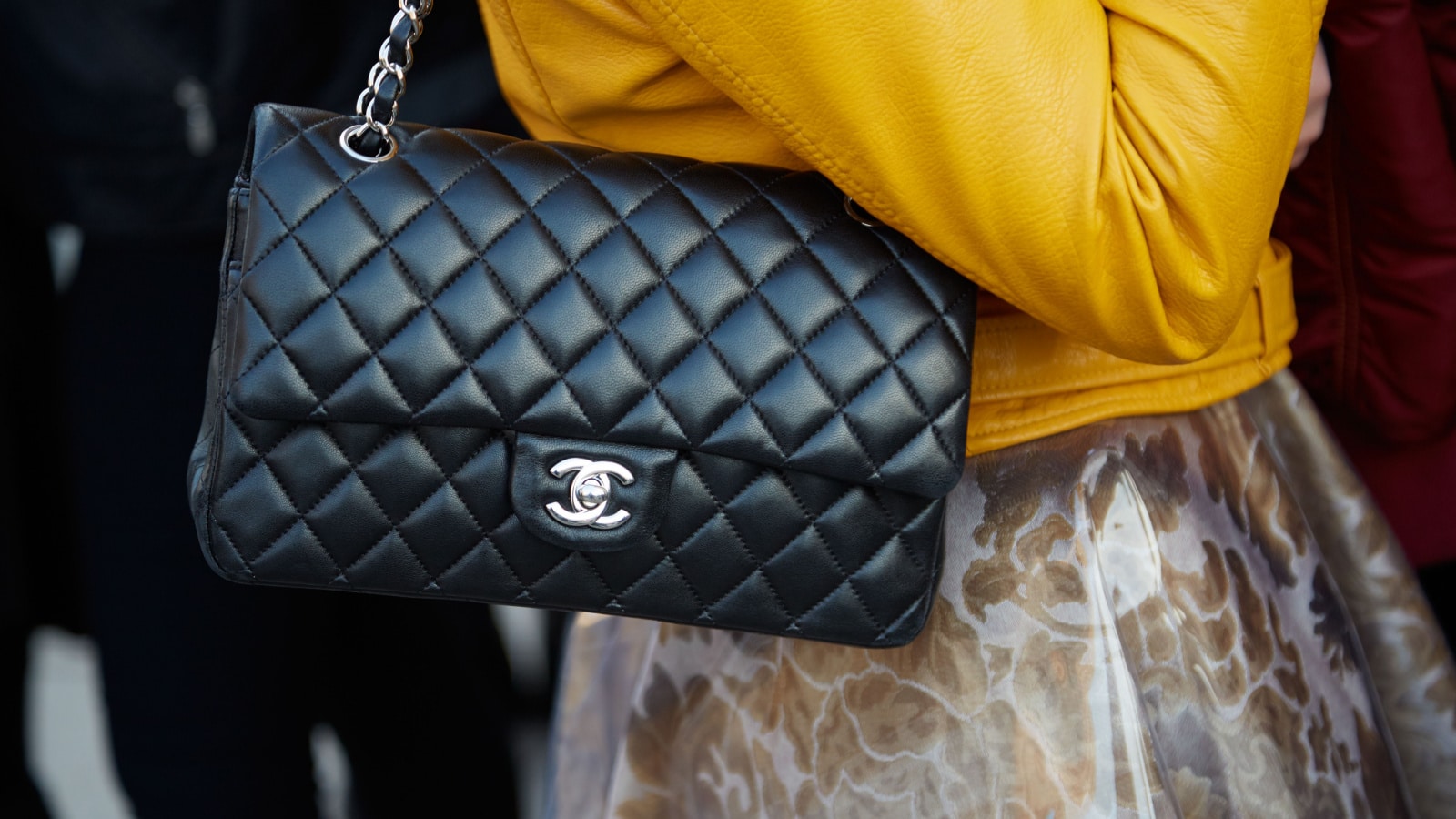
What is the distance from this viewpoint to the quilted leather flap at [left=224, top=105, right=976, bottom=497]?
56cm

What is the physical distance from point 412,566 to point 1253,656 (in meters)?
0.49

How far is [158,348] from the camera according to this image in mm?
1053

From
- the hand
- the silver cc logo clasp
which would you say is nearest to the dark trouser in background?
the silver cc logo clasp

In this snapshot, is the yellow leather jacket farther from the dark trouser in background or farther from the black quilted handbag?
the dark trouser in background

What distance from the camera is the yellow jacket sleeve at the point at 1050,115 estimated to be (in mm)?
484

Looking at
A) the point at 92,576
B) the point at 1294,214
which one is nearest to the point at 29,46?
the point at 92,576

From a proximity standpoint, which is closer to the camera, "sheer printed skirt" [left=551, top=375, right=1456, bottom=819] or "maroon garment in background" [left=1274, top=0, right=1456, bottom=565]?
"sheer printed skirt" [left=551, top=375, right=1456, bottom=819]

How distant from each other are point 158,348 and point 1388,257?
3.49ft

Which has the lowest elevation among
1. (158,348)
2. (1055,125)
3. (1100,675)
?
(158,348)

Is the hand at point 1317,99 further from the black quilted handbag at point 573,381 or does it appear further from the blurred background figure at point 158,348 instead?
the blurred background figure at point 158,348

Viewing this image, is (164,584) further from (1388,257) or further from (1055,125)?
(1388,257)

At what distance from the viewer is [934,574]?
0.61 metres

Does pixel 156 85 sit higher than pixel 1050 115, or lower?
lower

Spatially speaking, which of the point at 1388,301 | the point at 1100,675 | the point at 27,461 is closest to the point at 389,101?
the point at 1100,675
